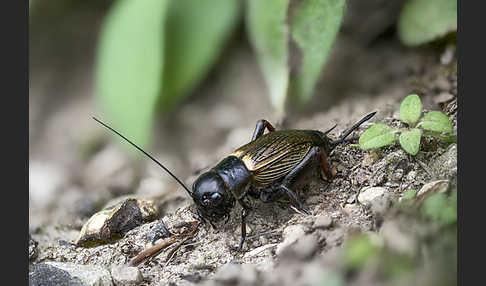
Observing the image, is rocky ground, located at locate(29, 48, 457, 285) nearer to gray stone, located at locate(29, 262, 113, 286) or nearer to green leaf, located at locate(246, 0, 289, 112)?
gray stone, located at locate(29, 262, 113, 286)

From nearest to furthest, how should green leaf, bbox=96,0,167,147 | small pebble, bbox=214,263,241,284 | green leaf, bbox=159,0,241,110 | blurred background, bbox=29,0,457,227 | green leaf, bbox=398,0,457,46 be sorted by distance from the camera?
small pebble, bbox=214,263,241,284 → green leaf, bbox=398,0,457,46 → blurred background, bbox=29,0,457,227 → green leaf, bbox=96,0,167,147 → green leaf, bbox=159,0,241,110

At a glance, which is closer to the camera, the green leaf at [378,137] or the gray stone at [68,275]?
the gray stone at [68,275]

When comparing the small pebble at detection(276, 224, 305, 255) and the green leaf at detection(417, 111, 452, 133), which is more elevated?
the green leaf at detection(417, 111, 452, 133)

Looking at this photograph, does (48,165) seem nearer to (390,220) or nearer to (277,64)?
(277,64)

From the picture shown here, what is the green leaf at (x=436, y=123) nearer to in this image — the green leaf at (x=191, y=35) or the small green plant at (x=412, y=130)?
the small green plant at (x=412, y=130)

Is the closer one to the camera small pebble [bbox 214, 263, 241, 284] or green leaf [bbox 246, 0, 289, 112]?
small pebble [bbox 214, 263, 241, 284]

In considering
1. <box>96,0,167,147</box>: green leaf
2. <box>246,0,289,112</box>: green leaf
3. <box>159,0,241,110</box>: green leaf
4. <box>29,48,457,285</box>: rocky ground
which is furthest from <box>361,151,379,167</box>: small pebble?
<box>159,0,241,110</box>: green leaf

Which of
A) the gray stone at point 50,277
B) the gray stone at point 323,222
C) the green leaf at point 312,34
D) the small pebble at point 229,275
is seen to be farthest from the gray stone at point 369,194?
the gray stone at point 50,277
